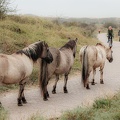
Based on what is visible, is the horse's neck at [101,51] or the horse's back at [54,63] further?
the horse's neck at [101,51]

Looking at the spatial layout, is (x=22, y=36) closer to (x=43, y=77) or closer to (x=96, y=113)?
(x=43, y=77)

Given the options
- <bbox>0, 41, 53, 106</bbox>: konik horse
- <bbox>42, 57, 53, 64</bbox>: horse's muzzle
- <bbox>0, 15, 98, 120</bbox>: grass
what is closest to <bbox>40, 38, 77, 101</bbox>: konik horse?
<bbox>42, 57, 53, 64</bbox>: horse's muzzle

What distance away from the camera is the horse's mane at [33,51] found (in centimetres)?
1044

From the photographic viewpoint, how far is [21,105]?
33.5 feet

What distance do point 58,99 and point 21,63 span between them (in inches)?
79.3

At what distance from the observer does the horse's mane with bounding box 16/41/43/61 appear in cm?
1044

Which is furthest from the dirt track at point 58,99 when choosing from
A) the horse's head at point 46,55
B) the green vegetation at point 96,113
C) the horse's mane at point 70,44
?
the horse's mane at point 70,44

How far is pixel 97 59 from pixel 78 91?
161 centimetres

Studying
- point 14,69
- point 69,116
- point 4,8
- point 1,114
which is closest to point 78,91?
point 14,69

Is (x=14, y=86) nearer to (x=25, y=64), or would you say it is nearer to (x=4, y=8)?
(x=25, y=64)

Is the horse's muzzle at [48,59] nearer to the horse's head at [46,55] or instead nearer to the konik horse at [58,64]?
the horse's head at [46,55]

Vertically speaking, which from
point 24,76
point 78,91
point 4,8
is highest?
point 4,8

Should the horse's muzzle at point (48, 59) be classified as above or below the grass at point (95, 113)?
above

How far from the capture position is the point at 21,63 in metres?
10.0
